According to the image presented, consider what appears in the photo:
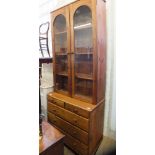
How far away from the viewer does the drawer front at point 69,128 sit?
5.50 feet

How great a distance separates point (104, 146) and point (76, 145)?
43 cm

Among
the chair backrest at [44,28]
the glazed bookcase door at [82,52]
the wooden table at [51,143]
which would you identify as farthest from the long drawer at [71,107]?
the chair backrest at [44,28]

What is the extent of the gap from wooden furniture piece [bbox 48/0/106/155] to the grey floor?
0.07 m

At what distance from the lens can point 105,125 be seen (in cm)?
208

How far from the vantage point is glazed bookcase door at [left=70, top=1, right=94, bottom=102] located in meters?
1.73

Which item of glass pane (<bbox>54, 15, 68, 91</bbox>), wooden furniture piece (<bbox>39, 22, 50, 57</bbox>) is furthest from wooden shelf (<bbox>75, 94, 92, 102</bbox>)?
wooden furniture piece (<bbox>39, 22, 50, 57</bbox>)

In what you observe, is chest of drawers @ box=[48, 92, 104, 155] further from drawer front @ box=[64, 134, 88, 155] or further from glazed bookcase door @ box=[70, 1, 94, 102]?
glazed bookcase door @ box=[70, 1, 94, 102]

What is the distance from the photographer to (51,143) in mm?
1087

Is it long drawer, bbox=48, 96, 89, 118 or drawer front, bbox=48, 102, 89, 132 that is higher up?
long drawer, bbox=48, 96, 89, 118

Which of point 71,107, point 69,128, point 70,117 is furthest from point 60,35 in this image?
point 69,128

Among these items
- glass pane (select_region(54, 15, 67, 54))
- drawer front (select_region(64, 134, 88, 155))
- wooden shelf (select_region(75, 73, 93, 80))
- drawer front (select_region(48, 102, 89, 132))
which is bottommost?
drawer front (select_region(64, 134, 88, 155))

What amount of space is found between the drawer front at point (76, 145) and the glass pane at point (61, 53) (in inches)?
26.7
